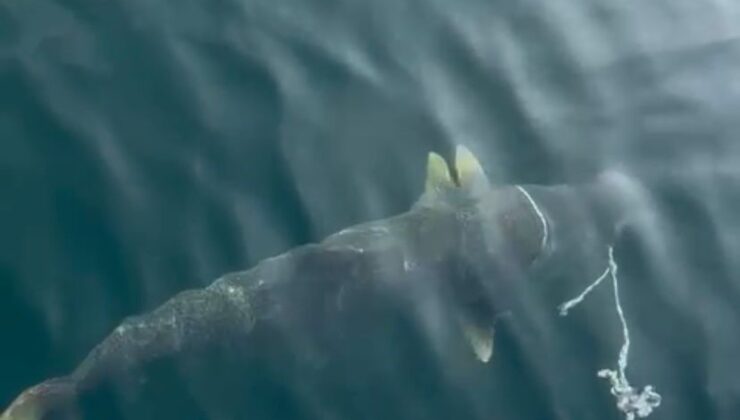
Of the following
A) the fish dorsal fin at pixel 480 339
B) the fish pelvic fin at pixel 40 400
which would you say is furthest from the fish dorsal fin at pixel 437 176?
the fish pelvic fin at pixel 40 400

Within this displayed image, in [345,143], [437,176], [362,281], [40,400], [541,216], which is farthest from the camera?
[345,143]

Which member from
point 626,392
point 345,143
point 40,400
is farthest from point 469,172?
point 40,400

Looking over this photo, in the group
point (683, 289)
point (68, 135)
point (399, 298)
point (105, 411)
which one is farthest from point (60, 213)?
point (683, 289)

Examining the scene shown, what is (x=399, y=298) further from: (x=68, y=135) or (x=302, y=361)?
(x=68, y=135)

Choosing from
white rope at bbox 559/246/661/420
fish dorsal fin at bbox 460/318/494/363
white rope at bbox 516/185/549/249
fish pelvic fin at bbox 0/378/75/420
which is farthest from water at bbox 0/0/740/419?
white rope at bbox 516/185/549/249

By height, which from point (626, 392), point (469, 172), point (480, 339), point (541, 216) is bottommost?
point (626, 392)

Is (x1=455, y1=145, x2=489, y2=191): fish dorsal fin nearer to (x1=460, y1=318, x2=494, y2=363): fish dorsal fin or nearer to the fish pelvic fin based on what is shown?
(x1=460, y1=318, x2=494, y2=363): fish dorsal fin

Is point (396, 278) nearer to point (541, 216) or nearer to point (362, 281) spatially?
point (362, 281)
